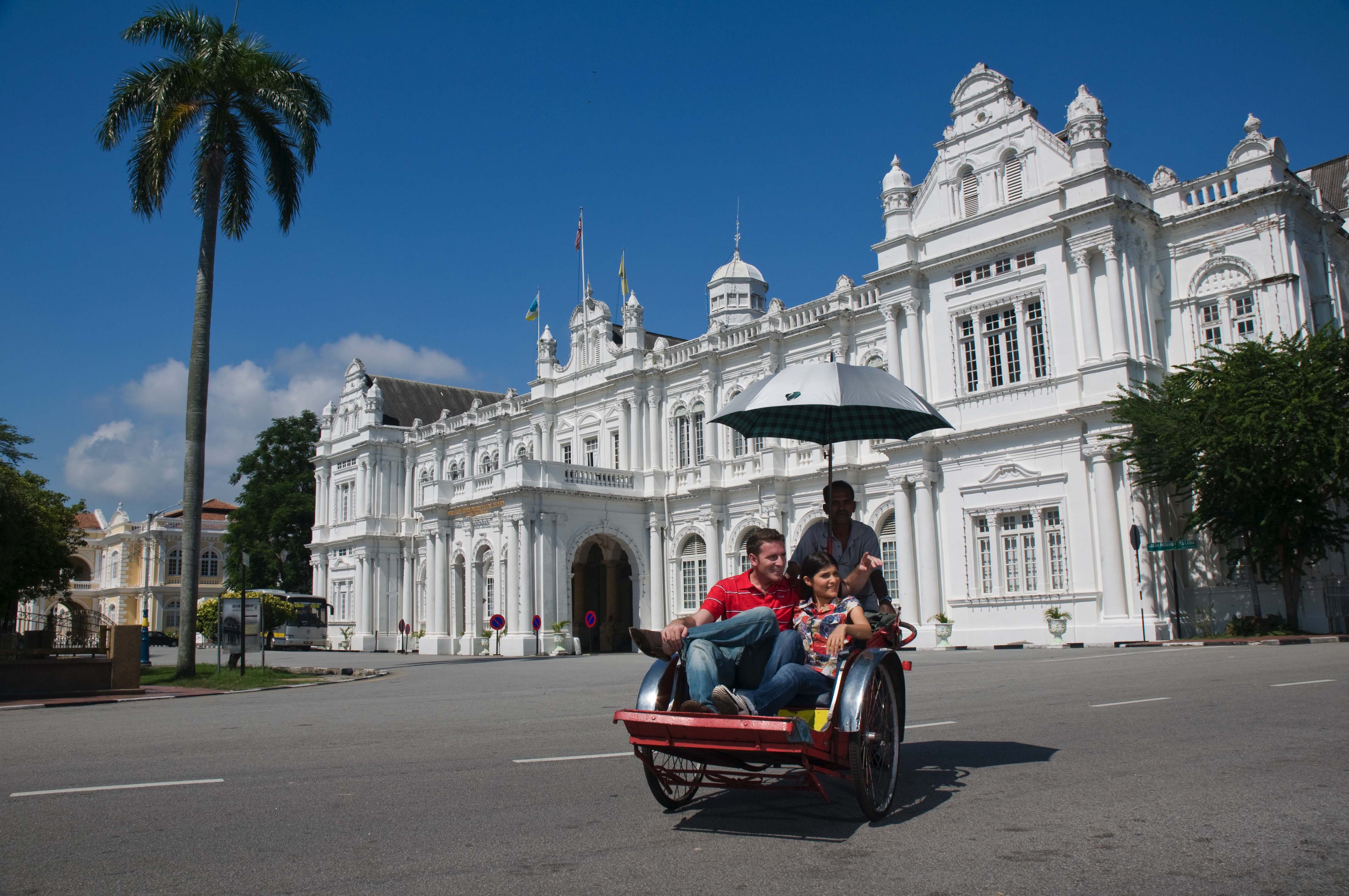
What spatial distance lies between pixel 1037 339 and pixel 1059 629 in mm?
7576

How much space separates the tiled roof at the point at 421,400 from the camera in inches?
2138

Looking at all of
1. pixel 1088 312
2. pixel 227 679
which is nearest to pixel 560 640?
pixel 227 679

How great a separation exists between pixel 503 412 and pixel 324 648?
1588cm

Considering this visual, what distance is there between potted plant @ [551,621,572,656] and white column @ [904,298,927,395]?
14780 millimetres

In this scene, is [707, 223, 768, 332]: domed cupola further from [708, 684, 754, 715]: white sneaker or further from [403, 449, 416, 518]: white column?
[708, 684, 754, 715]: white sneaker

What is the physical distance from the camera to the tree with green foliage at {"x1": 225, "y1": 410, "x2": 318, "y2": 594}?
57156mm

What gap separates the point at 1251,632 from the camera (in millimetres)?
21922

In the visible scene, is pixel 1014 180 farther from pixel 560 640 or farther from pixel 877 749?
pixel 877 749

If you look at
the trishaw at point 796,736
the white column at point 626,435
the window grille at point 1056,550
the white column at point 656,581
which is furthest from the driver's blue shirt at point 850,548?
the white column at point 626,435

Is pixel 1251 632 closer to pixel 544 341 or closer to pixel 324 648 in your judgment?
pixel 544 341

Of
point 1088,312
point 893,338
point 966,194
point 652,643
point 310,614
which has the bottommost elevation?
point 652,643

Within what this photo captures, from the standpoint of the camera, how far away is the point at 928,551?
27.5 m

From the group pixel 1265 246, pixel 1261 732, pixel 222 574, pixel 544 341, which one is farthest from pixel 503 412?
pixel 222 574

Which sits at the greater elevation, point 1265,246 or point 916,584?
point 1265,246
